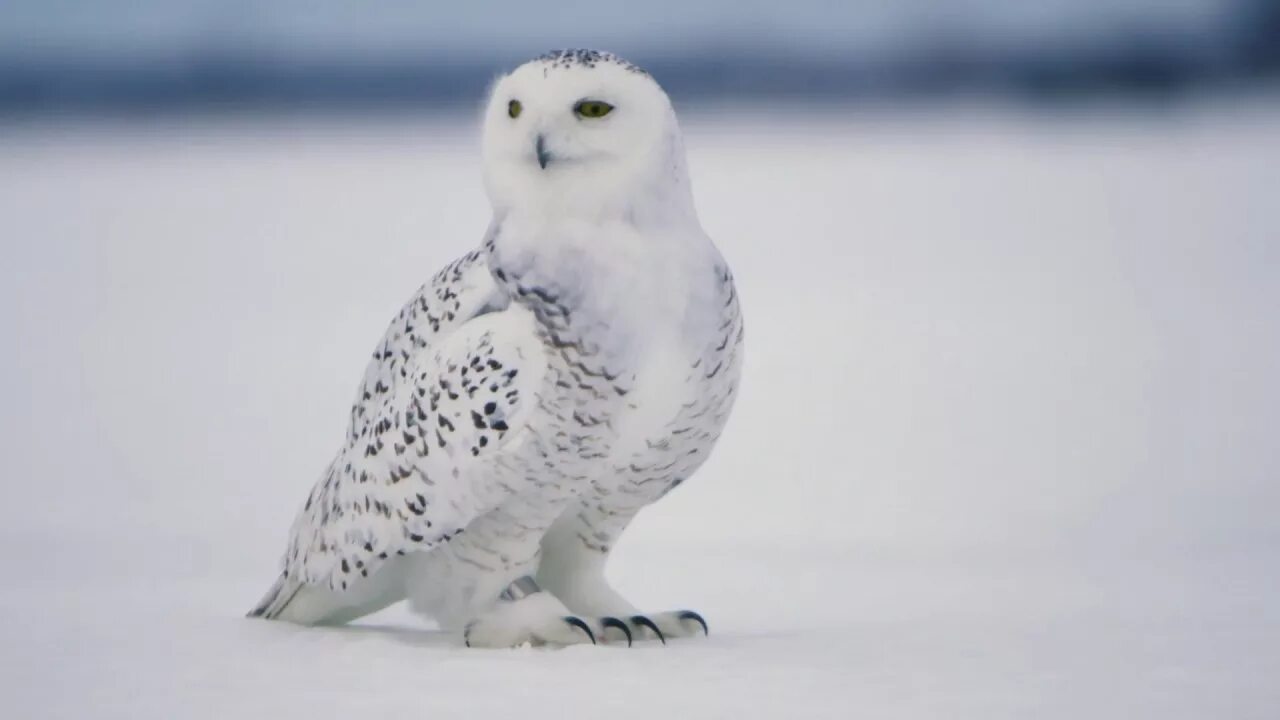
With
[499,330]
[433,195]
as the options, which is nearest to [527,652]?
[499,330]

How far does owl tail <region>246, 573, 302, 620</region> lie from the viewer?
2066mm

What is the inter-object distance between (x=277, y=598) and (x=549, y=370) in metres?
0.64

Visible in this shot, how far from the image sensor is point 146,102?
6.11m

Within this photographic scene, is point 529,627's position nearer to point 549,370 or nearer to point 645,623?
point 645,623

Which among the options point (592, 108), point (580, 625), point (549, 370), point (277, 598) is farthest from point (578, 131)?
point (277, 598)

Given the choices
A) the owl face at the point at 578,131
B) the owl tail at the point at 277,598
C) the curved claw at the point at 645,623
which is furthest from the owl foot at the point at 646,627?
the owl face at the point at 578,131

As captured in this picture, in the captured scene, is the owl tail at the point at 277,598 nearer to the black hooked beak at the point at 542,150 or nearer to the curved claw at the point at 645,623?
the curved claw at the point at 645,623

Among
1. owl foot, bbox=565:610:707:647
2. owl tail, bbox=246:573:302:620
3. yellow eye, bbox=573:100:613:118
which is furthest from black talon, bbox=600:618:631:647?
yellow eye, bbox=573:100:613:118

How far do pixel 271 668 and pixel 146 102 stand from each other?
490 cm

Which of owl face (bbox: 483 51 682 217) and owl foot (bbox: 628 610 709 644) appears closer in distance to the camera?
owl face (bbox: 483 51 682 217)

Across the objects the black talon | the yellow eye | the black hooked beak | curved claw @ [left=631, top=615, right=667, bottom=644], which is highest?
the yellow eye

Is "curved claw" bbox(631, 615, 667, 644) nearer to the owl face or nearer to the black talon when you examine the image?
the black talon

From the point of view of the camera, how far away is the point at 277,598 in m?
2.10

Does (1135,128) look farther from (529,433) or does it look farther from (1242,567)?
(529,433)
